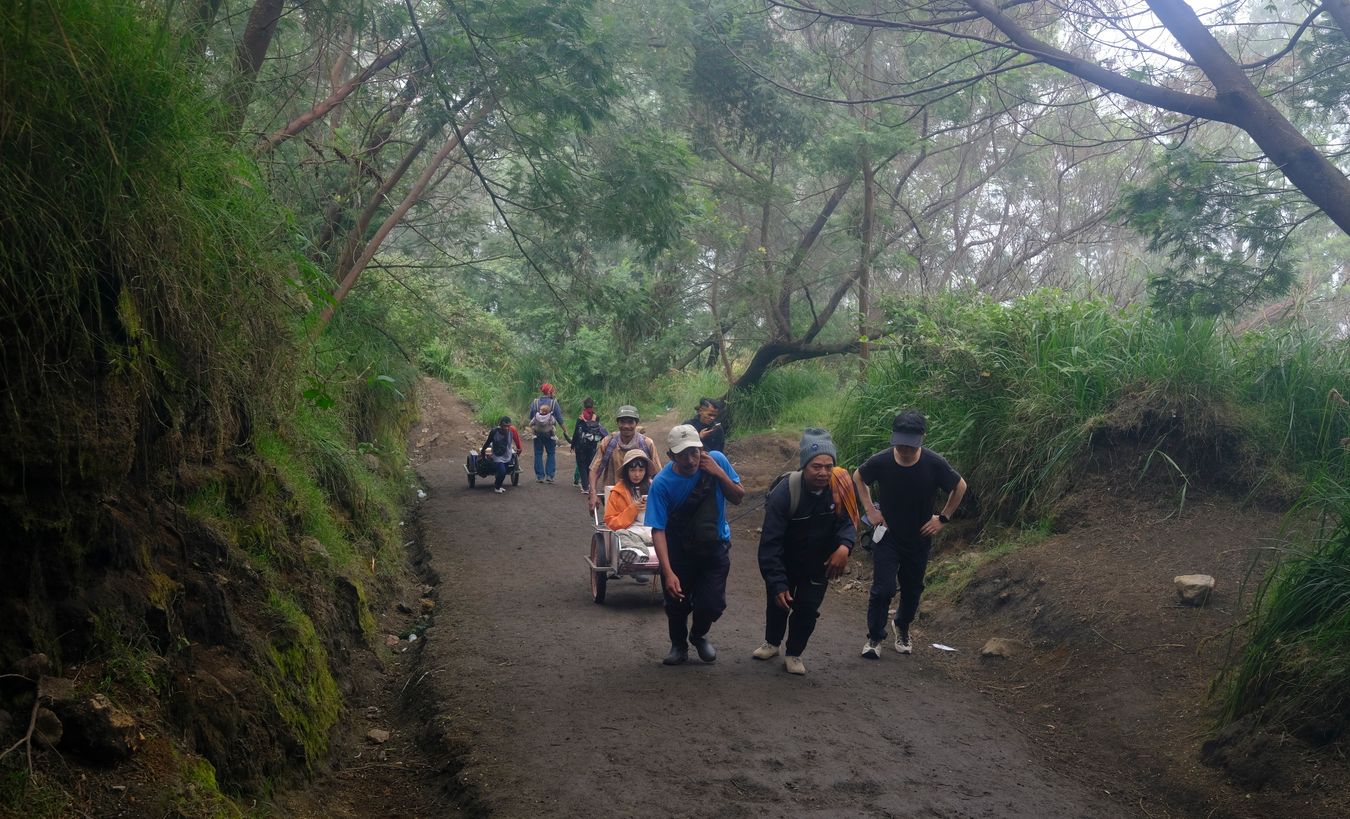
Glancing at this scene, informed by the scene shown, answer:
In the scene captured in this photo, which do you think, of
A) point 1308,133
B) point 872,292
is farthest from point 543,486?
point 1308,133

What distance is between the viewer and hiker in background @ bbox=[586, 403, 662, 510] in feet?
35.7

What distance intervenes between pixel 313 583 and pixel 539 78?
19.9ft

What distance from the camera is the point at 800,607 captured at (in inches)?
290

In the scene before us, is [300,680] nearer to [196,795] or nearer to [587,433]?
[196,795]

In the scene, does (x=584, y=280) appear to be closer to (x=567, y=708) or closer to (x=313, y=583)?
(x=313, y=583)

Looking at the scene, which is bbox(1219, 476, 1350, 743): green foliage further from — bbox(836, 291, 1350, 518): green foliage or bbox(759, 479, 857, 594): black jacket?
bbox(836, 291, 1350, 518): green foliage

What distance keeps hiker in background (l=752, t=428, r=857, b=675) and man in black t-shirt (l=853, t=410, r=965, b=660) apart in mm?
868

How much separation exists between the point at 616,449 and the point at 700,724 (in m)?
5.05

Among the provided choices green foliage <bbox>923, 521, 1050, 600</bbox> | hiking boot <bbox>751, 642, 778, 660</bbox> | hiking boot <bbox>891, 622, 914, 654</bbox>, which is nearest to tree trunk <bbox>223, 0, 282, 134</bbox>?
hiking boot <bbox>751, 642, 778, 660</bbox>

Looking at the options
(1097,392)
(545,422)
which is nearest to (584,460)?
(545,422)

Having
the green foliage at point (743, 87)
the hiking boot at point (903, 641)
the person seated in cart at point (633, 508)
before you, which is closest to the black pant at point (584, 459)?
the person seated in cart at point (633, 508)

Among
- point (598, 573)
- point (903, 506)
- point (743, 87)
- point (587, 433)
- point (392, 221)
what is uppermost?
point (743, 87)

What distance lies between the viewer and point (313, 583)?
24.4 feet

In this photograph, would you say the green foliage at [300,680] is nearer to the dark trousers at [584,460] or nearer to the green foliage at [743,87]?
the dark trousers at [584,460]
